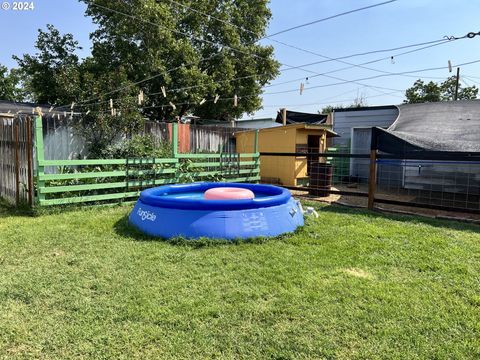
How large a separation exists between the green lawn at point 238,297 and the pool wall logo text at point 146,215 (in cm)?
32

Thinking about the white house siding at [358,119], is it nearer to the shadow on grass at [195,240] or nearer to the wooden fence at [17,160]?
the shadow on grass at [195,240]

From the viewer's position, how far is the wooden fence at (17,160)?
6762 millimetres

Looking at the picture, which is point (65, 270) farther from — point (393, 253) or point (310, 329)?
point (393, 253)

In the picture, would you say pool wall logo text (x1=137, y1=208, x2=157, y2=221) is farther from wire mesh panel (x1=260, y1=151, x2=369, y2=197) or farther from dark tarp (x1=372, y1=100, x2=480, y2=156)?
wire mesh panel (x1=260, y1=151, x2=369, y2=197)

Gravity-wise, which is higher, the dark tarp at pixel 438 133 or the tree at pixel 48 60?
the tree at pixel 48 60

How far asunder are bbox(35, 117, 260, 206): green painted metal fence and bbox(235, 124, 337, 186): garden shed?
208 centimetres

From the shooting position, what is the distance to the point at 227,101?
21.8 m

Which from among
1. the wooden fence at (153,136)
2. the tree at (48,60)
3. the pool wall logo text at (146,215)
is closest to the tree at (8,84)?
the tree at (48,60)

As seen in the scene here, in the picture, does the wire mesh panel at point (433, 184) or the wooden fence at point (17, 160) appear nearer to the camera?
the wooden fence at point (17, 160)

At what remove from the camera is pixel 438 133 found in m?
7.84

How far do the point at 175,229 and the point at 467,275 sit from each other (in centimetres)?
366

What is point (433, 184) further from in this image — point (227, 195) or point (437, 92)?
point (437, 92)

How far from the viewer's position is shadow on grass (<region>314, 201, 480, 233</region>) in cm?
616

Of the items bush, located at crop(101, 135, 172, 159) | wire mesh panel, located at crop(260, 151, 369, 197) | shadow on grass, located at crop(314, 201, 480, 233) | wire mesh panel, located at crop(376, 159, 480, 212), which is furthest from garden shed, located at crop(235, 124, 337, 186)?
bush, located at crop(101, 135, 172, 159)
